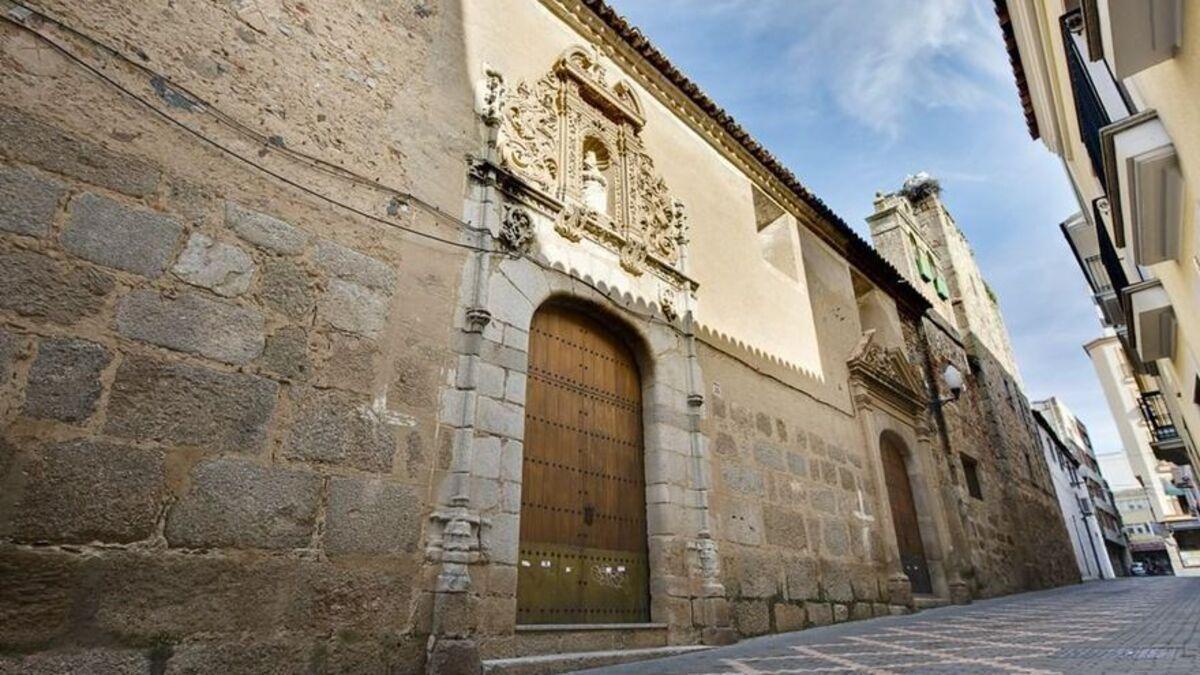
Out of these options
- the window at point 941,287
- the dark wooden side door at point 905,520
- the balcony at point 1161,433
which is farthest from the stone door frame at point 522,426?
the balcony at point 1161,433

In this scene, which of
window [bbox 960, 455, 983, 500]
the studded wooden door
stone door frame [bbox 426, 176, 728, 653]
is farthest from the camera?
window [bbox 960, 455, 983, 500]

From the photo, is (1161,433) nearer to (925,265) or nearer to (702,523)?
(925,265)

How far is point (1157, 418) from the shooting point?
48.4 ft

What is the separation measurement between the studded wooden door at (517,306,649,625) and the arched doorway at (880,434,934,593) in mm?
4363

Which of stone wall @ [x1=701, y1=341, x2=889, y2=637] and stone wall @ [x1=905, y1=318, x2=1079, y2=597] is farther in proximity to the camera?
stone wall @ [x1=905, y1=318, x2=1079, y2=597]

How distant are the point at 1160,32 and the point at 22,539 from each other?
15.7ft

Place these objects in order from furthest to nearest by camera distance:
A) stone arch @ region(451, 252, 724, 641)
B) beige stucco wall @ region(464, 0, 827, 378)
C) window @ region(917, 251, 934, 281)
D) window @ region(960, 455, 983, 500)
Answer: window @ region(917, 251, 934, 281) → window @ region(960, 455, 983, 500) → beige stucco wall @ region(464, 0, 827, 378) → stone arch @ region(451, 252, 724, 641)

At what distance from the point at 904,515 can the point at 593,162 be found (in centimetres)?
610

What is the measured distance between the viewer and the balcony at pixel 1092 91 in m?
4.59

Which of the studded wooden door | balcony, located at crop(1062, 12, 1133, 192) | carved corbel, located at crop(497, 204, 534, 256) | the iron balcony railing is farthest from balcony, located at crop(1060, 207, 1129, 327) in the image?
carved corbel, located at crop(497, 204, 534, 256)

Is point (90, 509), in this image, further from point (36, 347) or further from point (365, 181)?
point (365, 181)

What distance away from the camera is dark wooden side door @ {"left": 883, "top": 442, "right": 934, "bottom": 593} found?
7422mm

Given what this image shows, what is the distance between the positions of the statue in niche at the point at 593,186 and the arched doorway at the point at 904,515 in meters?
4.95

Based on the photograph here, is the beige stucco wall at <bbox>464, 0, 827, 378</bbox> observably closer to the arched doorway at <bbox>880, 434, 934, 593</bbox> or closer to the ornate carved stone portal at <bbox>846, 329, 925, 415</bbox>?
the ornate carved stone portal at <bbox>846, 329, 925, 415</bbox>
